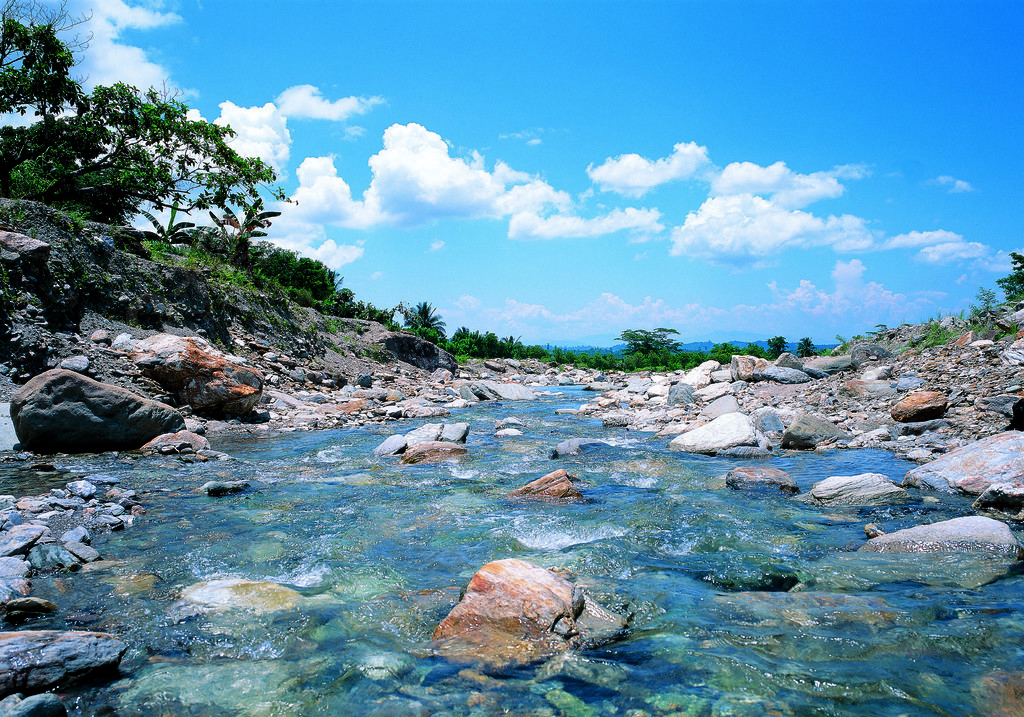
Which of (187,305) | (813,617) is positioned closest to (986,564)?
(813,617)

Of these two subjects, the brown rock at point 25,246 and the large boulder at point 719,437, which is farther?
the brown rock at point 25,246

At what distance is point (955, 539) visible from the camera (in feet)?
14.6

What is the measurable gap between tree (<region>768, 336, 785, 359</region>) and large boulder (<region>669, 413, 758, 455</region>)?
32.3 meters

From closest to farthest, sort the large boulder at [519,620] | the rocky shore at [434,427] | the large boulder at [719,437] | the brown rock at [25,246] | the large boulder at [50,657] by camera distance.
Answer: the large boulder at [50,657]
the large boulder at [519,620]
the rocky shore at [434,427]
the large boulder at [719,437]
the brown rock at [25,246]

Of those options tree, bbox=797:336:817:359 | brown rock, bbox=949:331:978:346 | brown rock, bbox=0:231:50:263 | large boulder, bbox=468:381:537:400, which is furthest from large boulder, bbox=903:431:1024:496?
tree, bbox=797:336:817:359

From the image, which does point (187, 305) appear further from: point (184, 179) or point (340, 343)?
point (340, 343)

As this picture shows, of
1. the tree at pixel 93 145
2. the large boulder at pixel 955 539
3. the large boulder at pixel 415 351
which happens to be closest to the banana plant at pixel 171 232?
the tree at pixel 93 145

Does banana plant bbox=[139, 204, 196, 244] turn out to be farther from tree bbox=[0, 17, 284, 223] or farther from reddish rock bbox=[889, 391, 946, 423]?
reddish rock bbox=[889, 391, 946, 423]

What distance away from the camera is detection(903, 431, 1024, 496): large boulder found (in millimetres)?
5844

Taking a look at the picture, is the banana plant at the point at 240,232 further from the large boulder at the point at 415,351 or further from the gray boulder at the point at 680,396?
the gray boulder at the point at 680,396

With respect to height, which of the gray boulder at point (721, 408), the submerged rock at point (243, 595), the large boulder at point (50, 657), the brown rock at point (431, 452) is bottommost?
the submerged rock at point (243, 595)

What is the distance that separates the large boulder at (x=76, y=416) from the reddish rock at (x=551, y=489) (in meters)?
6.62

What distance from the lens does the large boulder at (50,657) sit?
8.09 feet

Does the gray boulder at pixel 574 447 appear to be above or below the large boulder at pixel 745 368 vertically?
below
